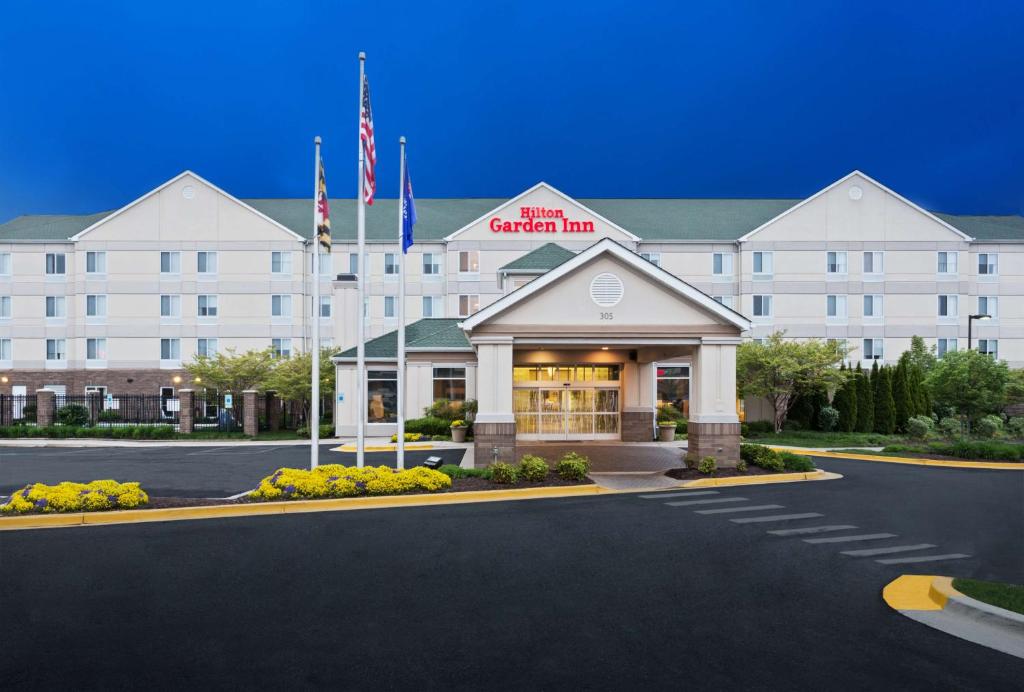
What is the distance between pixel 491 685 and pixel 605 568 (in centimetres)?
352

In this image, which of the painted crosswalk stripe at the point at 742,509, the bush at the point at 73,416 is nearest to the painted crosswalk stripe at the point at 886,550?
the painted crosswalk stripe at the point at 742,509

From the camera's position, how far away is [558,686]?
A: 4.77 meters

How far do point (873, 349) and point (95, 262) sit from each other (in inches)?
2123

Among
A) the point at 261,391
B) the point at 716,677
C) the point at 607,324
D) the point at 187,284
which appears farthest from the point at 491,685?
the point at 187,284

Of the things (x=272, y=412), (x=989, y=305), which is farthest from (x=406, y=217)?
(x=989, y=305)

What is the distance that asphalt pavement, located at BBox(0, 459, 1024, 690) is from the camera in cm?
504

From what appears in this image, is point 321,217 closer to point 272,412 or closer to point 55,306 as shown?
point 272,412

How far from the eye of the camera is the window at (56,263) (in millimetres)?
39312

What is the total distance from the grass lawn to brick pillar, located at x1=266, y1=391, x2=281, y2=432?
1166 inches

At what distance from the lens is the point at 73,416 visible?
29859 mm

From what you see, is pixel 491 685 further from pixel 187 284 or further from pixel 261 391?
Result: pixel 187 284

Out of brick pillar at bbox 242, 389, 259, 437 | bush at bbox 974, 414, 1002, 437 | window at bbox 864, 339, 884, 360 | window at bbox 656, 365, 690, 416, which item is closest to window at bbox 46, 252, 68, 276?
brick pillar at bbox 242, 389, 259, 437

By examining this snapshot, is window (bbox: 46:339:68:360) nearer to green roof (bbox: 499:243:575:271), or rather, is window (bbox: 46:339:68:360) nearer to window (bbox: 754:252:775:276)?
green roof (bbox: 499:243:575:271)

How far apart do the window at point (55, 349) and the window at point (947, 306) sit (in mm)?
60758
